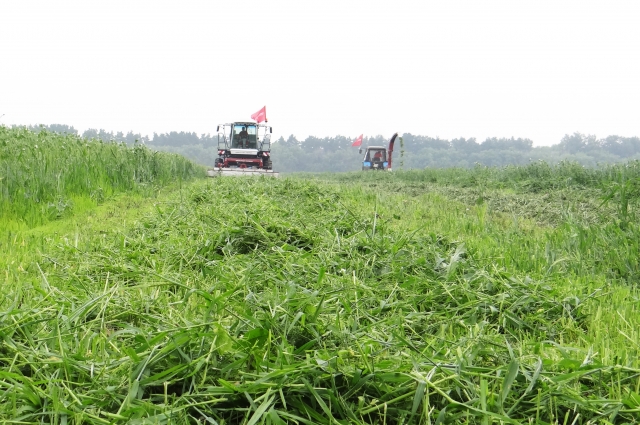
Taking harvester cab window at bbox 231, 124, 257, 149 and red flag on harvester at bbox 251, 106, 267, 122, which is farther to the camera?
red flag on harvester at bbox 251, 106, 267, 122

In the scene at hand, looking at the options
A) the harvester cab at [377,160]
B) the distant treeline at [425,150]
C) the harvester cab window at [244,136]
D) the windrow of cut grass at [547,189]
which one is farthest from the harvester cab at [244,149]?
the distant treeline at [425,150]

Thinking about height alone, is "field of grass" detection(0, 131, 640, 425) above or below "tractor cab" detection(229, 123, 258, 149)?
below

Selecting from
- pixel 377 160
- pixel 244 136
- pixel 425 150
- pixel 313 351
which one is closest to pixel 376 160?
pixel 377 160

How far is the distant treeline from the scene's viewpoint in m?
106

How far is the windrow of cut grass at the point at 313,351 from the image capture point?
1.62 meters

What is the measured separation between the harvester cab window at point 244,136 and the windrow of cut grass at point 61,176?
1249 centimetres

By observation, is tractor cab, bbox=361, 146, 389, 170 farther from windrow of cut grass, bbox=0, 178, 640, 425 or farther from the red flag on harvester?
windrow of cut grass, bbox=0, 178, 640, 425

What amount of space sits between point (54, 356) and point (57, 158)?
7.50 m

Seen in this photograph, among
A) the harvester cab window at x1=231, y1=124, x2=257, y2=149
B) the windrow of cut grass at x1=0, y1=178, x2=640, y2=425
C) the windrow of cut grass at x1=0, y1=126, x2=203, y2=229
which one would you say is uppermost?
the harvester cab window at x1=231, y1=124, x2=257, y2=149

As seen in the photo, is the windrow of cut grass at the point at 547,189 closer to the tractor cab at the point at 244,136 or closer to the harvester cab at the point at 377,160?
the tractor cab at the point at 244,136

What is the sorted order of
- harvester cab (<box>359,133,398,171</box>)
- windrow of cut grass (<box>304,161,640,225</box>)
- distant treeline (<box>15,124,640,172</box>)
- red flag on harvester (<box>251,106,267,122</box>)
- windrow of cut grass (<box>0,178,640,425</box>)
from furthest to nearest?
distant treeline (<box>15,124,640,172</box>)
harvester cab (<box>359,133,398,171</box>)
red flag on harvester (<box>251,106,267,122</box>)
windrow of cut grass (<box>304,161,640,225</box>)
windrow of cut grass (<box>0,178,640,425</box>)

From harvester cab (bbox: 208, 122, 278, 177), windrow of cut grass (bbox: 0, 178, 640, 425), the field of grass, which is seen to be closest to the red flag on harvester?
harvester cab (bbox: 208, 122, 278, 177)

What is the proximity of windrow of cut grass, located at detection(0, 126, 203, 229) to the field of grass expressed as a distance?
65.2 inches

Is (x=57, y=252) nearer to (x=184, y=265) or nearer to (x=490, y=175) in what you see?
(x=184, y=265)
